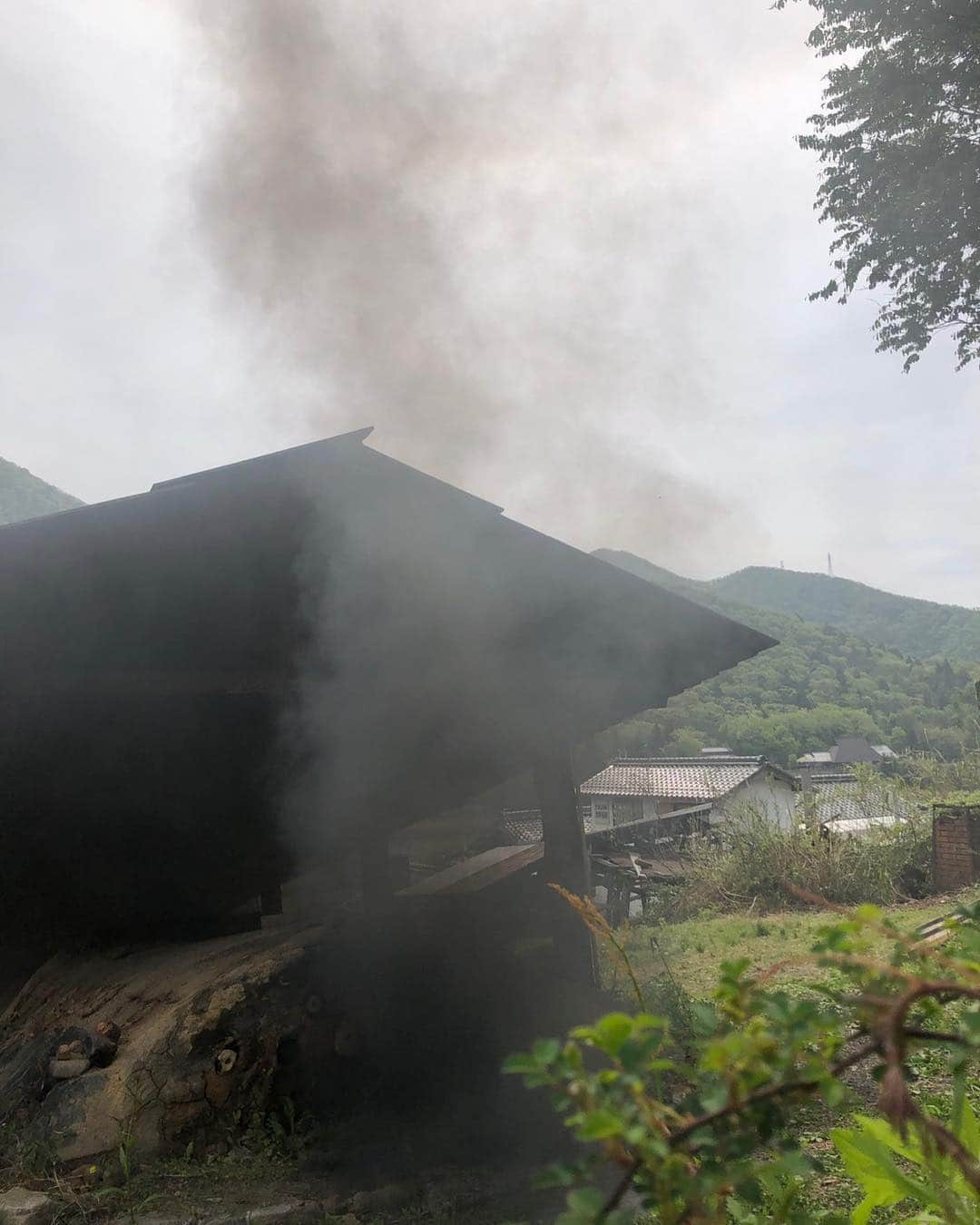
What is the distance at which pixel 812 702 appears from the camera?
58219 mm

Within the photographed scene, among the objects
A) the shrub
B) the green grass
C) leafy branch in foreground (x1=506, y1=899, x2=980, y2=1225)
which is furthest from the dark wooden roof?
the shrub

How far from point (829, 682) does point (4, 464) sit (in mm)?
54872

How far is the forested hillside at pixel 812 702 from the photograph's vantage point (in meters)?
51.1

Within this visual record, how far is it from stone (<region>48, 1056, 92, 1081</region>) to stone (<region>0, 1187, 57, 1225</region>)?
709mm

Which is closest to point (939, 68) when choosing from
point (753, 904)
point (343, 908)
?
point (343, 908)

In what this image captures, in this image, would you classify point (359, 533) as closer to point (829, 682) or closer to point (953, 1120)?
point (953, 1120)

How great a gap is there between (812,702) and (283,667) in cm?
5811

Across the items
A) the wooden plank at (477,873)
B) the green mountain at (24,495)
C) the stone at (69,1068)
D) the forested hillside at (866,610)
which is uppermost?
the green mountain at (24,495)

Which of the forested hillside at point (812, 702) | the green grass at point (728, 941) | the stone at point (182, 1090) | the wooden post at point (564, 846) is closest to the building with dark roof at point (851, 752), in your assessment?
the forested hillside at point (812, 702)

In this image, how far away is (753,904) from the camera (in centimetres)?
1285

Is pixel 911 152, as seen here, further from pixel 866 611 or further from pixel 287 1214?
pixel 866 611

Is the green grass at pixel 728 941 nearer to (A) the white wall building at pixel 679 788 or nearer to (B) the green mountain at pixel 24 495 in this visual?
(A) the white wall building at pixel 679 788

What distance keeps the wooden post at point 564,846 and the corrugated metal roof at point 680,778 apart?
27.3 meters

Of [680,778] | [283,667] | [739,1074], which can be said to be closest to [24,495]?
[680,778]
